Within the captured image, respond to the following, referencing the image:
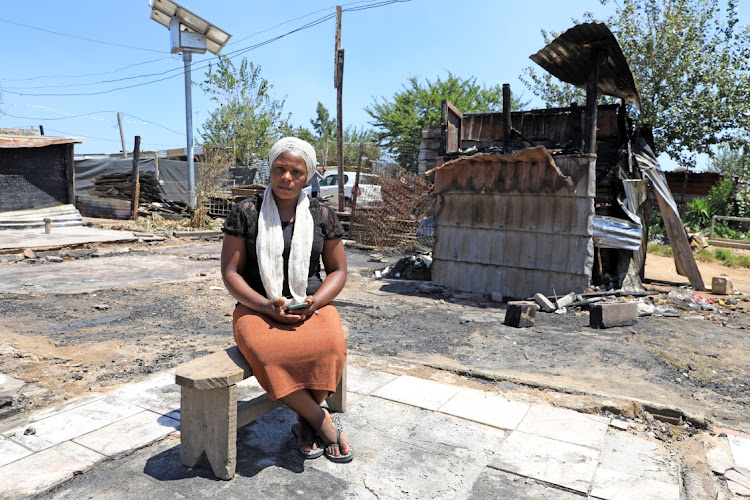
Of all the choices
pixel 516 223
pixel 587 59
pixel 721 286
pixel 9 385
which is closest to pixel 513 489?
pixel 9 385

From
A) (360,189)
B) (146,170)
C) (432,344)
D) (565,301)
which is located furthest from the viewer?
(146,170)

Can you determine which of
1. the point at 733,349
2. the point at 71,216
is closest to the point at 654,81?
the point at 733,349

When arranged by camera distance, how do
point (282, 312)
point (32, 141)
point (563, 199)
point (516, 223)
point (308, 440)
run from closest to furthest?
point (282, 312)
point (308, 440)
point (563, 199)
point (516, 223)
point (32, 141)

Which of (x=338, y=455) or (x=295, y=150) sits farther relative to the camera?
(x=295, y=150)

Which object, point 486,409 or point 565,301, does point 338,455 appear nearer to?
point 486,409

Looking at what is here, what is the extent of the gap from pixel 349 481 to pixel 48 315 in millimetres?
5223

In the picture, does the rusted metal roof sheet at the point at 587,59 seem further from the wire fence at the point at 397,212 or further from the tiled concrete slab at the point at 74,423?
the tiled concrete slab at the point at 74,423

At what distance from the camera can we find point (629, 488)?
8.89 ft

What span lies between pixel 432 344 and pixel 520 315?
150cm

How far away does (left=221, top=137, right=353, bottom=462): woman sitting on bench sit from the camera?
2795 mm

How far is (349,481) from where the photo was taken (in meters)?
2.73

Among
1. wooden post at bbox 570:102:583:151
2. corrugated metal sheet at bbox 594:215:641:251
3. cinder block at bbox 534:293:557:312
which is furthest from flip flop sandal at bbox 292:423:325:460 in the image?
wooden post at bbox 570:102:583:151

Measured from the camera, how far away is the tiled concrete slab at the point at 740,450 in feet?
10.2

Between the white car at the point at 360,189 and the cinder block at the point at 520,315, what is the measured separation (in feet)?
24.9
